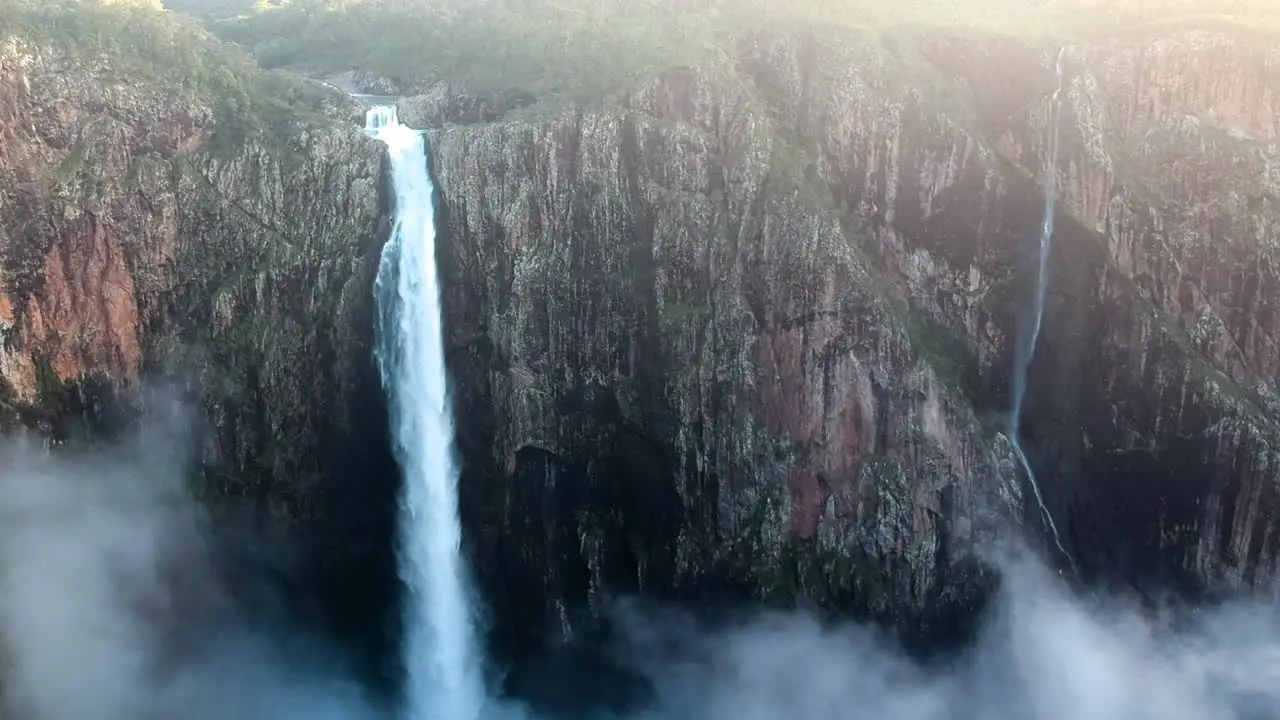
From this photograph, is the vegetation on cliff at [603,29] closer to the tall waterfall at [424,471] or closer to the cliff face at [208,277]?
the tall waterfall at [424,471]

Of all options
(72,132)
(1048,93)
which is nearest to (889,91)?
(1048,93)

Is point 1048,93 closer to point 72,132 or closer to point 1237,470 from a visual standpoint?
point 1237,470

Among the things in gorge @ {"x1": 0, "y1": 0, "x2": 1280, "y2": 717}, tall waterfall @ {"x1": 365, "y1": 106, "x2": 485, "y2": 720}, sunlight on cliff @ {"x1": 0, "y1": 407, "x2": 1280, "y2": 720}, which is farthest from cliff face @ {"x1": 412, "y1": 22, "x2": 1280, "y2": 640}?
sunlight on cliff @ {"x1": 0, "y1": 407, "x2": 1280, "y2": 720}

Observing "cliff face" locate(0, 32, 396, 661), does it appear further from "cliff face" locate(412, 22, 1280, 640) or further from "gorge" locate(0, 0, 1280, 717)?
"cliff face" locate(412, 22, 1280, 640)

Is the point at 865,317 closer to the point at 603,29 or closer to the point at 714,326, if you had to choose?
the point at 714,326

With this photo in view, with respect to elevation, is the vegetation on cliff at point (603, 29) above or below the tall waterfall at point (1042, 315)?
above

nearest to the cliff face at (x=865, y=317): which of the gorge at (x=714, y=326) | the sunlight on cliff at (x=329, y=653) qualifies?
the gorge at (x=714, y=326)
